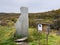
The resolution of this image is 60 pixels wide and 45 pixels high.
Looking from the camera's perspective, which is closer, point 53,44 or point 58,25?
point 53,44

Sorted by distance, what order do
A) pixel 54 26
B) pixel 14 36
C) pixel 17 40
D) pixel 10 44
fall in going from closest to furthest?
1. pixel 10 44
2. pixel 17 40
3. pixel 14 36
4. pixel 54 26

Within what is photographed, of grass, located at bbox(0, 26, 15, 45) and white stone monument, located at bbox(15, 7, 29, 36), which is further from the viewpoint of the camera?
white stone monument, located at bbox(15, 7, 29, 36)

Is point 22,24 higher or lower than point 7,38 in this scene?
higher

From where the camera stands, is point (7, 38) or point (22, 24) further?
point (22, 24)

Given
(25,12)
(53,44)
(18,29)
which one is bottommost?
(53,44)

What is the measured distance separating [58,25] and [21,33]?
41.0 feet

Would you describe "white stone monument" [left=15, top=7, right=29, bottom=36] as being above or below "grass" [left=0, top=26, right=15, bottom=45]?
above

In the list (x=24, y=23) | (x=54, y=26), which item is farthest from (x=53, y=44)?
(x=54, y=26)

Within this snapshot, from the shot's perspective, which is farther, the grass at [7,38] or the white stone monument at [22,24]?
the white stone monument at [22,24]

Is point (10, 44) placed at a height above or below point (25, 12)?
below

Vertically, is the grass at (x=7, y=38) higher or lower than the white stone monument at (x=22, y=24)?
lower

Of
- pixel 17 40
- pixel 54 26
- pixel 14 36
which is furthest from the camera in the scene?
pixel 54 26

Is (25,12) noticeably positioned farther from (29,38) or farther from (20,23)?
(29,38)

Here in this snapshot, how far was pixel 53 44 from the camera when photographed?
10.2 m
